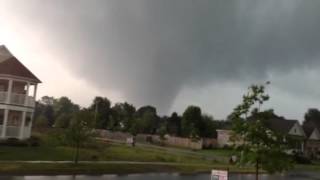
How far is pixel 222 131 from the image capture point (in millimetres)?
110062

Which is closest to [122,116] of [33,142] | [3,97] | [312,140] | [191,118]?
[191,118]

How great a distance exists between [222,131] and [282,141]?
87892 mm

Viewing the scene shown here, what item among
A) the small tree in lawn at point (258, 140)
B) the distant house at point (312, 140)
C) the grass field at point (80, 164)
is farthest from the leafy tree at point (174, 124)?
the small tree in lawn at point (258, 140)

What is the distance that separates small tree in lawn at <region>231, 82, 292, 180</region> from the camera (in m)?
22.2

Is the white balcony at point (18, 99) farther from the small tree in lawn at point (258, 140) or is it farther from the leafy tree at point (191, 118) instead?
the leafy tree at point (191, 118)

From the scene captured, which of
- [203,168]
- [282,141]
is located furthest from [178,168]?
[282,141]

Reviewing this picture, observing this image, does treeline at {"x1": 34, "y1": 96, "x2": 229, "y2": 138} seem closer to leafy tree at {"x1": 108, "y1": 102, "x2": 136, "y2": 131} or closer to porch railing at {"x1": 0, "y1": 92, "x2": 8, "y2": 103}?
leafy tree at {"x1": 108, "y1": 102, "x2": 136, "y2": 131}

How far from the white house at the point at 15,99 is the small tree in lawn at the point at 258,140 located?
1349 inches

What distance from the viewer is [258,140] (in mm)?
22281

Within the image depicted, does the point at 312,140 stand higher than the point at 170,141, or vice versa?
the point at 312,140

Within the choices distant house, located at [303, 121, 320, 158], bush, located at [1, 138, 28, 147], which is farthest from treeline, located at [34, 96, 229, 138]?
bush, located at [1, 138, 28, 147]

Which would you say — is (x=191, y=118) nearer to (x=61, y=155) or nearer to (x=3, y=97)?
(x=3, y=97)

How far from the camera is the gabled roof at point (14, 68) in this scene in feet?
178

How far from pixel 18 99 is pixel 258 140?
121 ft
